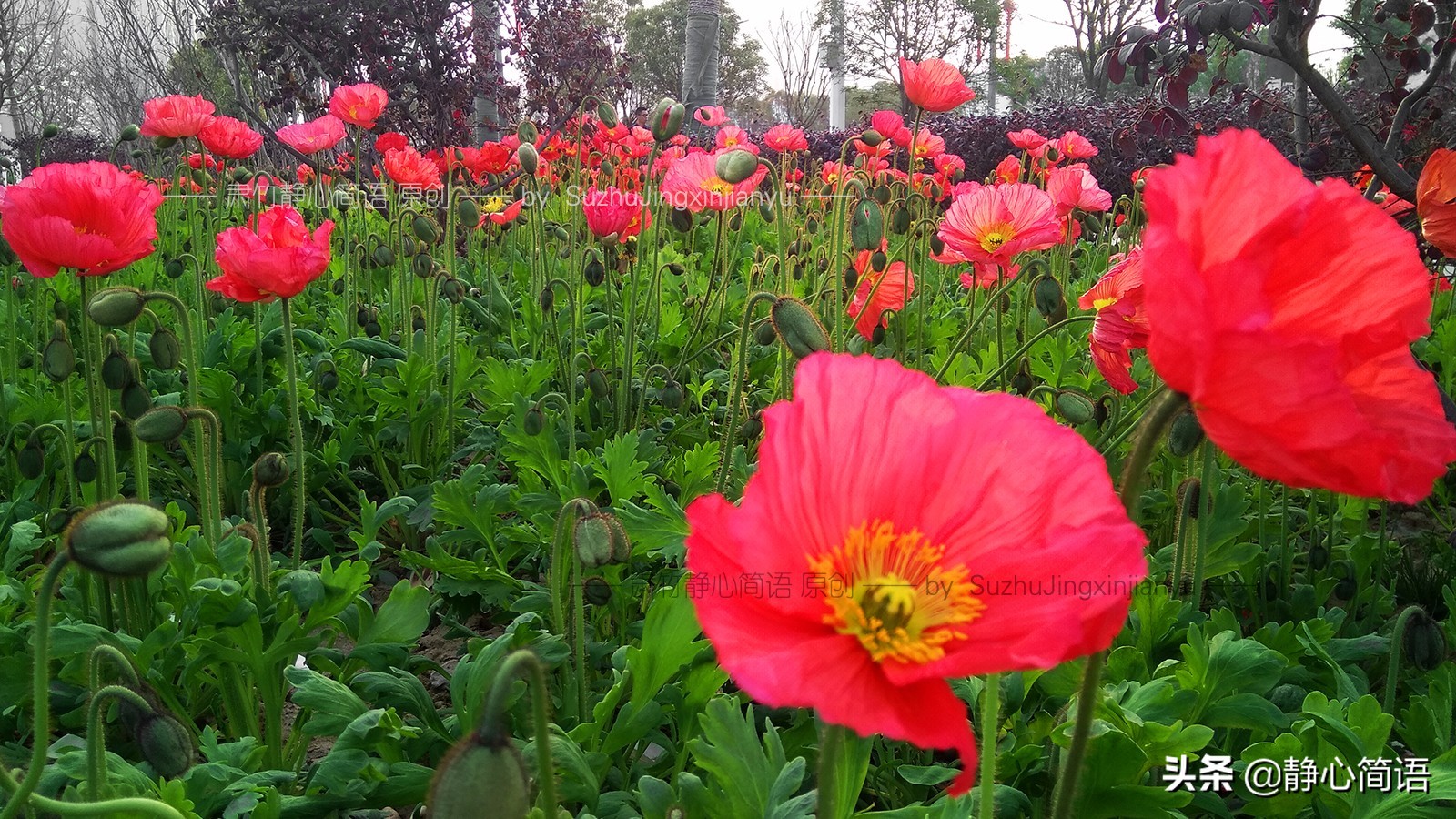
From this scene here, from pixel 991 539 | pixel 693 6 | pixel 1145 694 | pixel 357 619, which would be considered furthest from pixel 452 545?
pixel 693 6

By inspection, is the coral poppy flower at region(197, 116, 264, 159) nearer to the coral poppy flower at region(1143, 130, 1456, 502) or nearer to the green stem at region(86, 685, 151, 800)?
the green stem at region(86, 685, 151, 800)

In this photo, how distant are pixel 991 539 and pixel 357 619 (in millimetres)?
948

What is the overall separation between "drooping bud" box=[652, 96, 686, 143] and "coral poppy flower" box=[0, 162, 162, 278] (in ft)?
3.68

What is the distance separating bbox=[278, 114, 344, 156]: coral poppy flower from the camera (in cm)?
332

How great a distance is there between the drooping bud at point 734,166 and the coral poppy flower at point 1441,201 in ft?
3.58

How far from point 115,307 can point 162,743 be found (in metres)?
0.62

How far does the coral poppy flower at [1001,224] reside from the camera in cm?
172

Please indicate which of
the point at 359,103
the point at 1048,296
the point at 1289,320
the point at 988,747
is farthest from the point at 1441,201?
the point at 359,103

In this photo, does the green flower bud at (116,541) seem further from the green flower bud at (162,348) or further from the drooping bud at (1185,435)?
the drooping bud at (1185,435)

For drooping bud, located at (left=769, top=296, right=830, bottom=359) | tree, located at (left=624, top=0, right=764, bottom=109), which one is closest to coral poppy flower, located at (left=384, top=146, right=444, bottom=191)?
drooping bud, located at (left=769, top=296, right=830, bottom=359)

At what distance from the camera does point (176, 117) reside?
280 cm

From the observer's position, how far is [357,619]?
50.6 inches

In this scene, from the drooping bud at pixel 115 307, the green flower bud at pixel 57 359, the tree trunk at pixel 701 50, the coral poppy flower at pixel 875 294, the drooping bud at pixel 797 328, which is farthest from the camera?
the tree trunk at pixel 701 50

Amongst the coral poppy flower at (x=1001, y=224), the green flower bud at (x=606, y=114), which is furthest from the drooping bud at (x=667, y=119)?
the coral poppy flower at (x=1001, y=224)
